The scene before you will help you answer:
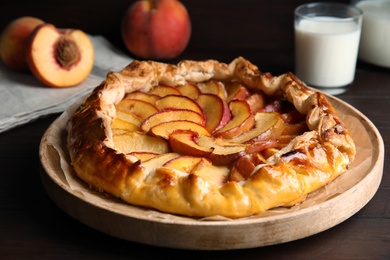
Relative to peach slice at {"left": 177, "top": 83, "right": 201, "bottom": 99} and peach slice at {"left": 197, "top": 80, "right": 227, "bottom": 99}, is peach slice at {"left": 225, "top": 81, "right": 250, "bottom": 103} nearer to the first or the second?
peach slice at {"left": 197, "top": 80, "right": 227, "bottom": 99}

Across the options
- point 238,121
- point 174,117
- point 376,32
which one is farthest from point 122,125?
point 376,32

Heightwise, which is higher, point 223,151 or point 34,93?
point 223,151

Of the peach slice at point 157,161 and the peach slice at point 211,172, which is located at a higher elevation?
the peach slice at point 157,161

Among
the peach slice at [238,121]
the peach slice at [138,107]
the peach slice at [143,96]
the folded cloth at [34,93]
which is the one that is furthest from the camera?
the folded cloth at [34,93]

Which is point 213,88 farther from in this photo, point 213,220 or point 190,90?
point 213,220

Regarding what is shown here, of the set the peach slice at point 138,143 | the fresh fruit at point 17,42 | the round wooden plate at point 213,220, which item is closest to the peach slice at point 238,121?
the peach slice at point 138,143

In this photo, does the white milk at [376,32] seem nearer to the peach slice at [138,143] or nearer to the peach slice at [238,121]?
the peach slice at [238,121]

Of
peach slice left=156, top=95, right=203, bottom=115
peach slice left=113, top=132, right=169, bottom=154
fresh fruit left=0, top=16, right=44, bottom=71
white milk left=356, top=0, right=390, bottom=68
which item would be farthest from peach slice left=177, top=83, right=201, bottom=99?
white milk left=356, top=0, right=390, bottom=68
